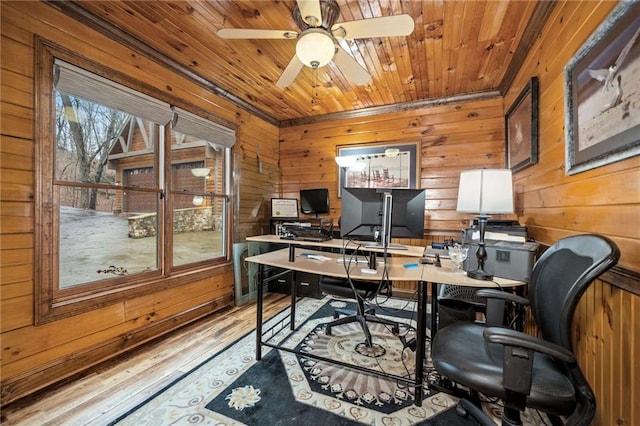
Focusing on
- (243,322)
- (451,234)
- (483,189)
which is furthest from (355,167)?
(243,322)

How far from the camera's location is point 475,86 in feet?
9.68

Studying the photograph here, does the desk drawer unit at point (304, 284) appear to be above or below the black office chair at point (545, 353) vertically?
below

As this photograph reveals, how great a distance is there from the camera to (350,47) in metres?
2.25

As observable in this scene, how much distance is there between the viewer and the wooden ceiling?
5.98 feet

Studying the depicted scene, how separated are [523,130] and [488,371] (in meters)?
2.10

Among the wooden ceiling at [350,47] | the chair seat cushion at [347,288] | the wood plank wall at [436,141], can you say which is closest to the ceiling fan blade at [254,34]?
the wooden ceiling at [350,47]

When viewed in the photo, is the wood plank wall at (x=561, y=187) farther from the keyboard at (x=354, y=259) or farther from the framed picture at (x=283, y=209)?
the framed picture at (x=283, y=209)

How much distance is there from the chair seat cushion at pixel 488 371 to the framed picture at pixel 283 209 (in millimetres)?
2731

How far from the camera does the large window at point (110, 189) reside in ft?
5.62

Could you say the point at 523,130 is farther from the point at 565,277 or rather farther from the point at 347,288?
the point at 347,288

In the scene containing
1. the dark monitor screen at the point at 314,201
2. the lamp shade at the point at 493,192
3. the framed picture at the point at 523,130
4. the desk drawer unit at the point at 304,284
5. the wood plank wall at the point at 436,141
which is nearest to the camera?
the lamp shade at the point at 493,192

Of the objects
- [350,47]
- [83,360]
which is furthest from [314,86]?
[83,360]

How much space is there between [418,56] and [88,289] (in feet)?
11.1

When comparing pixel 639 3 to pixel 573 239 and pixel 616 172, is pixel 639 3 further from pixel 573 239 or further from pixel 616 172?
pixel 573 239
